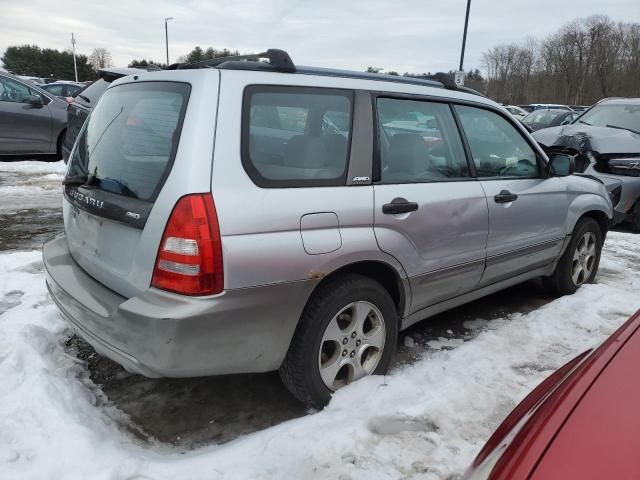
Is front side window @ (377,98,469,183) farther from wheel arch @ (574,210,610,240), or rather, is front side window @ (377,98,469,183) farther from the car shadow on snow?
wheel arch @ (574,210,610,240)

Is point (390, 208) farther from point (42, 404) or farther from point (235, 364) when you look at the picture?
point (42, 404)

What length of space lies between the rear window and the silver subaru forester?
1cm

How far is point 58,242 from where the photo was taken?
3.16 m

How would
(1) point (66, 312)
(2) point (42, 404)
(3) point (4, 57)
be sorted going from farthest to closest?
(3) point (4, 57) < (1) point (66, 312) < (2) point (42, 404)

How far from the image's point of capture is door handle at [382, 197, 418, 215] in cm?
279

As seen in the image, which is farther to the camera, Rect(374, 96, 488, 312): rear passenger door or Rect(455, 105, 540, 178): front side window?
Rect(455, 105, 540, 178): front side window

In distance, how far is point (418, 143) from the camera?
3.15m

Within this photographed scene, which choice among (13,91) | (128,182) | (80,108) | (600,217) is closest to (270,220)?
(128,182)

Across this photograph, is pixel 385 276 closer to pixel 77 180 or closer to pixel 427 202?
pixel 427 202

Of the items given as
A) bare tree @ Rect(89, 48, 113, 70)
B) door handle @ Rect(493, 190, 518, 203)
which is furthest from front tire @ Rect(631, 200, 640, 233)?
Answer: bare tree @ Rect(89, 48, 113, 70)

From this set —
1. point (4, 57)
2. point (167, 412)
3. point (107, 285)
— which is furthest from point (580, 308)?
point (4, 57)

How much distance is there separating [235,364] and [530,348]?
209 centimetres

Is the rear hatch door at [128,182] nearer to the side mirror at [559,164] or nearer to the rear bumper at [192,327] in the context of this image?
the rear bumper at [192,327]

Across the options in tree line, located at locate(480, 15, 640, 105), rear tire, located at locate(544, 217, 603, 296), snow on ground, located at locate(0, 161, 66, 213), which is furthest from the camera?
tree line, located at locate(480, 15, 640, 105)
